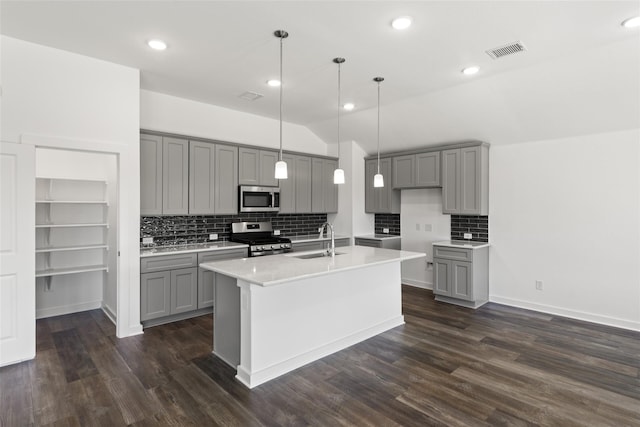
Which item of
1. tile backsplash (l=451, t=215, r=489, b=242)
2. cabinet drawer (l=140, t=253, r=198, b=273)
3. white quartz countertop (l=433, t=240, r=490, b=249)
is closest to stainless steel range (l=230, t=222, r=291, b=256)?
cabinet drawer (l=140, t=253, r=198, b=273)

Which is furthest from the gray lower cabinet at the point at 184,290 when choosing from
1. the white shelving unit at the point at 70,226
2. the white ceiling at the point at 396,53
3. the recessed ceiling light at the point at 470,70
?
the recessed ceiling light at the point at 470,70

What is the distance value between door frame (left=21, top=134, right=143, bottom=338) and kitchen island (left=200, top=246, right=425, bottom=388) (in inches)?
47.6

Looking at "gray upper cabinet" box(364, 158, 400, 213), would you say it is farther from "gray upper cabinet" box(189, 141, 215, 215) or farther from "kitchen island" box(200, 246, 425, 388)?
"gray upper cabinet" box(189, 141, 215, 215)

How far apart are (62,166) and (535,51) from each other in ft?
18.5

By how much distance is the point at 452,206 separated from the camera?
5.41m

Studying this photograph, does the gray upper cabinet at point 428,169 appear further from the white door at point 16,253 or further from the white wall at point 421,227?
the white door at point 16,253

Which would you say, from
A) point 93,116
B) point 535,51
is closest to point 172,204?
point 93,116

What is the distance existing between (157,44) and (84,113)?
1095 mm

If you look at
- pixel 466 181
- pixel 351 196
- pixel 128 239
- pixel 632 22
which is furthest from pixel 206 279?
pixel 632 22

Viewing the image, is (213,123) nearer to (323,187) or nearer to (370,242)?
(323,187)

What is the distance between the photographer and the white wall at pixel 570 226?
4156 mm

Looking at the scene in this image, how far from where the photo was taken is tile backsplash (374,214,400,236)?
21.6 feet

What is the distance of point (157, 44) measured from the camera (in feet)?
10.8

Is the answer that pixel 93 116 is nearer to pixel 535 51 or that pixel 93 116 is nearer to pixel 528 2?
pixel 528 2
